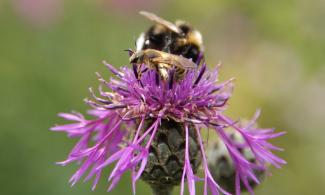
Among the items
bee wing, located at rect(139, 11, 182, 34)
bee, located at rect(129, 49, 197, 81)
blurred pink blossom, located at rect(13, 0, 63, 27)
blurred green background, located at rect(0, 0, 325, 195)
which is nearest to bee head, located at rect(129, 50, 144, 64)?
bee, located at rect(129, 49, 197, 81)

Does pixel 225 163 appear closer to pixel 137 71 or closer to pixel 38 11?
pixel 137 71

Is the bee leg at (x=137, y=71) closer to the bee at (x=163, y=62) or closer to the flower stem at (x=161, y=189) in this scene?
the bee at (x=163, y=62)

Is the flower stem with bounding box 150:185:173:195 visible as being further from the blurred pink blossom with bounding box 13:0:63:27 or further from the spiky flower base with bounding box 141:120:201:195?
the blurred pink blossom with bounding box 13:0:63:27

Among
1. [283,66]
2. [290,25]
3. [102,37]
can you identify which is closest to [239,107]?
[283,66]

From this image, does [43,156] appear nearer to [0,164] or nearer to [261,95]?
[0,164]

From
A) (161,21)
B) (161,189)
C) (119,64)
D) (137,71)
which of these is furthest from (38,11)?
(161,189)

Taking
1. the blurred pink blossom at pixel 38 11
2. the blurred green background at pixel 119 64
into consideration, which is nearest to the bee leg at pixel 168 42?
the blurred green background at pixel 119 64
